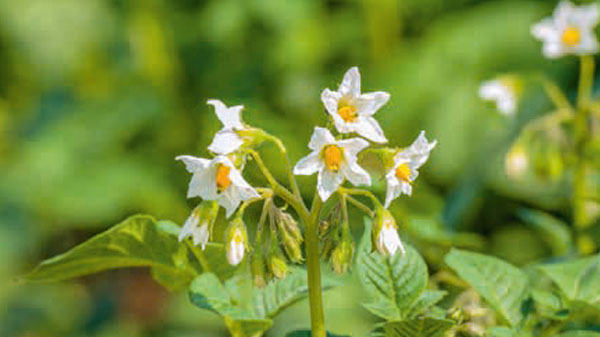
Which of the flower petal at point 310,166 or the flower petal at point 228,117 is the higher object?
the flower petal at point 228,117

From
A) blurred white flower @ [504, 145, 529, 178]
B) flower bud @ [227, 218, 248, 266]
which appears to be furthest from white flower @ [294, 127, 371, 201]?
blurred white flower @ [504, 145, 529, 178]

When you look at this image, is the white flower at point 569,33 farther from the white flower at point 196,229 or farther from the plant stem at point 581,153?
the white flower at point 196,229

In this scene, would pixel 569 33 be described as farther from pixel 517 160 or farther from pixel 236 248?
pixel 236 248

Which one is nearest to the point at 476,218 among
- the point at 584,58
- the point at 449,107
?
the point at 449,107

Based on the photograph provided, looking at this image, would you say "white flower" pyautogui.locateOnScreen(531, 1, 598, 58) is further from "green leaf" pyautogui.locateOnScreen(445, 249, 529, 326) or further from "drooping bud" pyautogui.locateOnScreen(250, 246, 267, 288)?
"drooping bud" pyautogui.locateOnScreen(250, 246, 267, 288)

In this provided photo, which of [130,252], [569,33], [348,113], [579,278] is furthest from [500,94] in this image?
[130,252]

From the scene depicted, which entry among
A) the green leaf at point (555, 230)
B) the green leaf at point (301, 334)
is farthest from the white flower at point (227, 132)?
the green leaf at point (555, 230)
